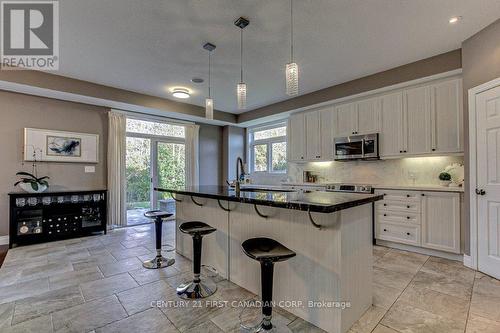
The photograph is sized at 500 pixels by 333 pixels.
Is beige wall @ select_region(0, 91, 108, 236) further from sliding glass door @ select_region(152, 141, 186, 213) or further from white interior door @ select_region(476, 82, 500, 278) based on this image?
white interior door @ select_region(476, 82, 500, 278)

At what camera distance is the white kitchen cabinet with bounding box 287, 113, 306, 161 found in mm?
5301

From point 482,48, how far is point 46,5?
480 cm

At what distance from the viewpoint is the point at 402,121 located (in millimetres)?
3867

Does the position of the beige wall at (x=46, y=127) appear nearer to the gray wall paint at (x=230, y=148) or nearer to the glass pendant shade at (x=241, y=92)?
the gray wall paint at (x=230, y=148)

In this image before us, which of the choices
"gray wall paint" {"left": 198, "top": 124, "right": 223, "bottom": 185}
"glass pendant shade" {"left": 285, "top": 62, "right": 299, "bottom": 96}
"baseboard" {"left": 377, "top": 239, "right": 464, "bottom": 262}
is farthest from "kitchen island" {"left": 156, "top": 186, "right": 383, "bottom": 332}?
"gray wall paint" {"left": 198, "top": 124, "right": 223, "bottom": 185}

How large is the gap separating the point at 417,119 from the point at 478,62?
0.98 metres

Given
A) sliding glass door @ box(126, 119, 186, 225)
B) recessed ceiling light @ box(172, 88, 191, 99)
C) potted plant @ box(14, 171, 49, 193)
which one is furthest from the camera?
sliding glass door @ box(126, 119, 186, 225)

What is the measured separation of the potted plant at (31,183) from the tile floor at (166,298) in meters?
1.07

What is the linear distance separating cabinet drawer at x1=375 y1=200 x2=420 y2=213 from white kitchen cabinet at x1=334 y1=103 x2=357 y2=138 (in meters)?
1.37

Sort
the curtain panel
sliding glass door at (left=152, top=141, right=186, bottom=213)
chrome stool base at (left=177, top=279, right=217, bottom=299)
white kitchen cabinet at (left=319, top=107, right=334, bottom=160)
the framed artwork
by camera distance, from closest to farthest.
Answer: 1. chrome stool base at (left=177, top=279, right=217, bottom=299)
2. the framed artwork
3. white kitchen cabinet at (left=319, top=107, right=334, bottom=160)
4. the curtain panel
5. sliding glass door at (left=152, top=141, right=186, bottom=213)

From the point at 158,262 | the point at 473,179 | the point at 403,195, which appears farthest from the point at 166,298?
the point at 473,179

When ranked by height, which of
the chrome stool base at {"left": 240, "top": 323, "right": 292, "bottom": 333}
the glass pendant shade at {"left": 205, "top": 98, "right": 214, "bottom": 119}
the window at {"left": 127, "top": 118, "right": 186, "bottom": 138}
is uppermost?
the window at {"left": 127, "top": 118, "right": 186, "bottom": 138}

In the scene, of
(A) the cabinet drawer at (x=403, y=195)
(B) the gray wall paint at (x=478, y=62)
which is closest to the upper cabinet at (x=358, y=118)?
(A) the cabinet drawer at (x=403, y=195)

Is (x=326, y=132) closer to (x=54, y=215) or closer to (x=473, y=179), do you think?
(x=473, y=179)
